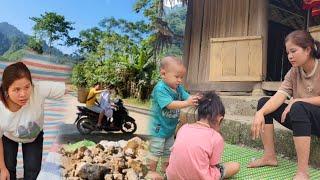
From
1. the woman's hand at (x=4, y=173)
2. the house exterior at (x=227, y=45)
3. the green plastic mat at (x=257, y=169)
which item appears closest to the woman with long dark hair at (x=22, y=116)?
the woman's hand at (x=4, y=173)

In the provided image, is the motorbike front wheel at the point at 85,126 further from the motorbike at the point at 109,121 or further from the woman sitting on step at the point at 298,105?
the woman sitting on step at the point at 298,105

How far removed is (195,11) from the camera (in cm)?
179

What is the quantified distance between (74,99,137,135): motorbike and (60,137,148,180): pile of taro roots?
0.03 meters

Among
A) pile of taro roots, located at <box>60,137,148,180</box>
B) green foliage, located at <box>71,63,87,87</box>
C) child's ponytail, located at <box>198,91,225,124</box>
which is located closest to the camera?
child's ponytail, located at <box>198,91,225,124</box>

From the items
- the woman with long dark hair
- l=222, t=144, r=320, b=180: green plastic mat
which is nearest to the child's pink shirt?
l=222, t=144, r=320, b=180: green plastic mat

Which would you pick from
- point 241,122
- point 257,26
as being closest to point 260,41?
point 257,26

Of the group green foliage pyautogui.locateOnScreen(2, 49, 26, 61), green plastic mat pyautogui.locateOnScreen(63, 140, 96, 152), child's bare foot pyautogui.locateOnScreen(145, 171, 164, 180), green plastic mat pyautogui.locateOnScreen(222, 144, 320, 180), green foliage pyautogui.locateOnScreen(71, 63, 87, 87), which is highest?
green foliage pyautogui.locateOnScreen(2, 49, 26, 61)

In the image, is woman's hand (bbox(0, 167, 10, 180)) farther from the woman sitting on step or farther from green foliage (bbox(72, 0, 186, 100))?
the woman sitting on step

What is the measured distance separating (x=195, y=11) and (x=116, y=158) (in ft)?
3.10

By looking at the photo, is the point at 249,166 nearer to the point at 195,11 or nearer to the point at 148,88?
the point at 148,88

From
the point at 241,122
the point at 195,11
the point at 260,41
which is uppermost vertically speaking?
the point at 195,11

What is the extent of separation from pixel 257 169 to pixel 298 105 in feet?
0.59

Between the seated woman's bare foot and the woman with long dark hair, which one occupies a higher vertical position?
the woman with long dark hair

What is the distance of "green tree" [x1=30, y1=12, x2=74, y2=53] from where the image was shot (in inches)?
36.6
